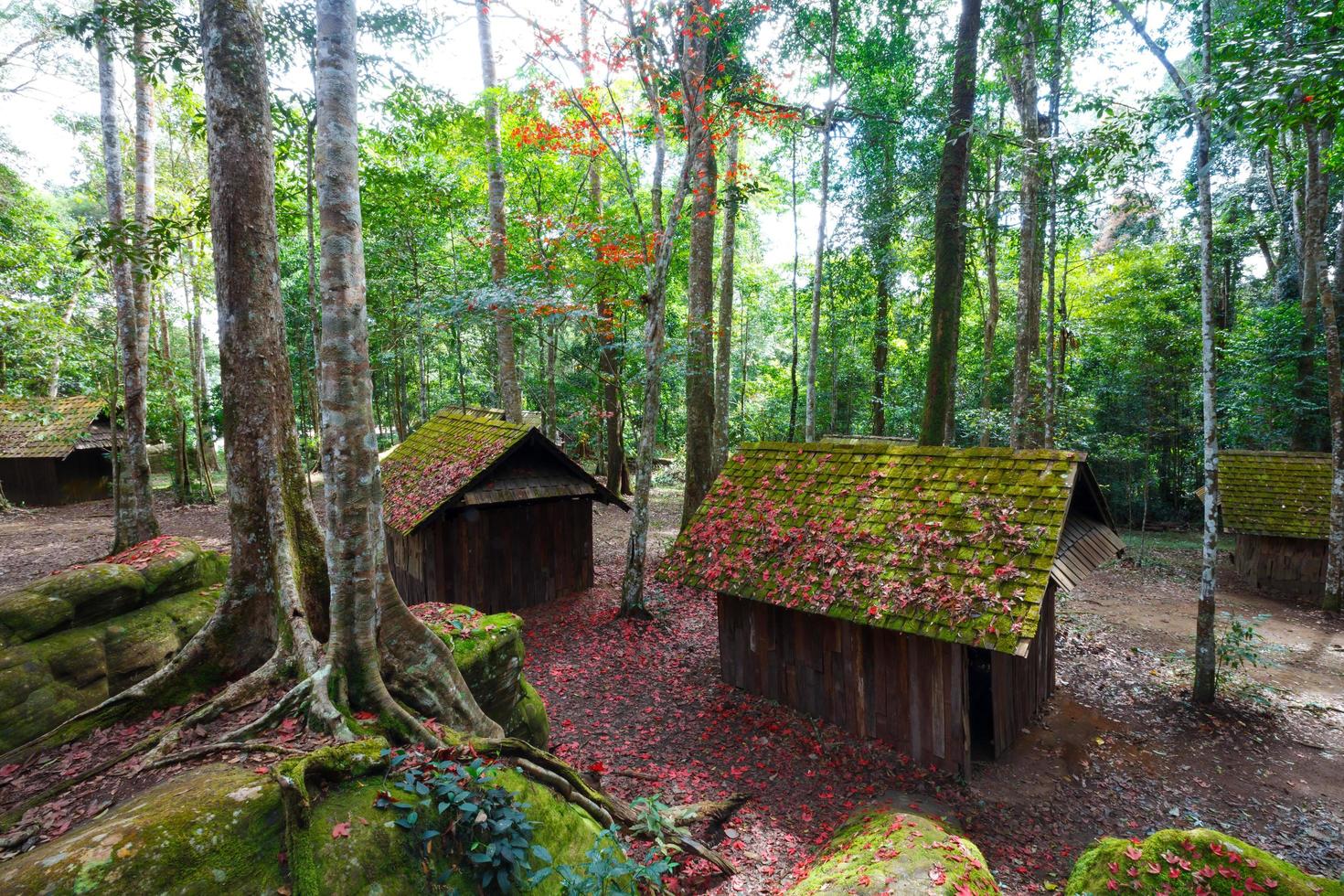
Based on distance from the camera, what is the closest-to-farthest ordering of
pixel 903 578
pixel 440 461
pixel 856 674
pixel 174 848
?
pixel 174 848, pixel 903 578, pixel 856 674, pixel 440 461

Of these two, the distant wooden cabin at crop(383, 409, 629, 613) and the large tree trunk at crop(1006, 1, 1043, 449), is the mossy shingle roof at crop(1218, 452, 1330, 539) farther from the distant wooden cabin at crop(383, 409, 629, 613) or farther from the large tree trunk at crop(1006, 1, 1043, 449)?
the distant wooden cabin at crop(383, 409, 629, 613)

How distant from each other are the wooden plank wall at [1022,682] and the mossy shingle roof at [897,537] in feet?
3.78

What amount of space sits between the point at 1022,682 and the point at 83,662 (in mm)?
10562

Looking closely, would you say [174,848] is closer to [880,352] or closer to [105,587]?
[105,587]

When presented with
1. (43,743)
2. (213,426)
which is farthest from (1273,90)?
(213,426)

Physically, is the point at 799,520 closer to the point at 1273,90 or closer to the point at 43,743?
the point at 1273,90

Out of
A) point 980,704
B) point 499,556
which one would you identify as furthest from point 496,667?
point 980,704

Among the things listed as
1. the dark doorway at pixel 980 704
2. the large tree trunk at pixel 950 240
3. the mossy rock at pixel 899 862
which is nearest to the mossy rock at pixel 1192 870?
the mossy rock at pixel 899 862

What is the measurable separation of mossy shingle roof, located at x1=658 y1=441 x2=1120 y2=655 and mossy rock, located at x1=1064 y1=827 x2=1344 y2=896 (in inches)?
74.1

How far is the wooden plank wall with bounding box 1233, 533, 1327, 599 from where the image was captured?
Result: 13.7 metres

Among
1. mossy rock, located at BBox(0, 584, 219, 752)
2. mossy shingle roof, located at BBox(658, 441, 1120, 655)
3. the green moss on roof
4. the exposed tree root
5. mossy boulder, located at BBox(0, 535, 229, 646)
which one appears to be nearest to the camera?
the exposed tree root

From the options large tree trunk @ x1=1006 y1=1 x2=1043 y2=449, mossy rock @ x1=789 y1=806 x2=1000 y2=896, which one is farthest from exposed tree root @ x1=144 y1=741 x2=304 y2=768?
large tree trunk @ x1=1006 y1=1 x2=1043 y2=449

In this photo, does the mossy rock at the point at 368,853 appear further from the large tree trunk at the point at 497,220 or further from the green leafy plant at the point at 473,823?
the large tree trunk at the point at 497,220

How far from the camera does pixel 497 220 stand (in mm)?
14289
